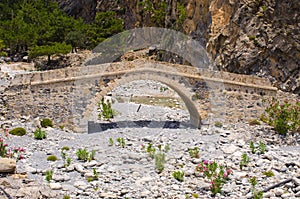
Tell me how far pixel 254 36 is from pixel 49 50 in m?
19.5

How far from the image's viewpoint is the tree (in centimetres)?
3628

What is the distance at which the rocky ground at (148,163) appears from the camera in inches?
516

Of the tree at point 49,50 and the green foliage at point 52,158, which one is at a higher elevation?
the tree at point 49,50

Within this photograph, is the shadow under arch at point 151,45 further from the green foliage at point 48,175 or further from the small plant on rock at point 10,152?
the green foliage at point 48,175

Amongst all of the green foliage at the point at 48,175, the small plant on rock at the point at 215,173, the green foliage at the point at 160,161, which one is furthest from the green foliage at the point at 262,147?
the green foliage at the point at 48,175

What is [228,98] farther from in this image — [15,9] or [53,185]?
[15,9]

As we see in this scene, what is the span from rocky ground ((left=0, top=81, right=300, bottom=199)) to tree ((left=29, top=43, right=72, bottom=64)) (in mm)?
17463

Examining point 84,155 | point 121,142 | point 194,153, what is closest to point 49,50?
point 121,142

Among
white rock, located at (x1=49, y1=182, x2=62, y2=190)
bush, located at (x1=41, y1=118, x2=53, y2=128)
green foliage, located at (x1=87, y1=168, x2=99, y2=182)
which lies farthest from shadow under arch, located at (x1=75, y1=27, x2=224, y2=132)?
white rock, located at (x1=49, y1=182, x2=62, y2=190)

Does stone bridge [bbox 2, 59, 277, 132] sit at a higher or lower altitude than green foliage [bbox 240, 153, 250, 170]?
higher

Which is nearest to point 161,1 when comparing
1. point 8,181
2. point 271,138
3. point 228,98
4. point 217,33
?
point 217,33

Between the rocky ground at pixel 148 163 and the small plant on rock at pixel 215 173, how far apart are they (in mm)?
218

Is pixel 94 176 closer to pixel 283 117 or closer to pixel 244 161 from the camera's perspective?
pixel 244 161

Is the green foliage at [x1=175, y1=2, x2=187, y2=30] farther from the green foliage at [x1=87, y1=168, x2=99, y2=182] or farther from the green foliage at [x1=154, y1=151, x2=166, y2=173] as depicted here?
the green foliage at [x1=87, y1=168, x2=99, y2=182]
